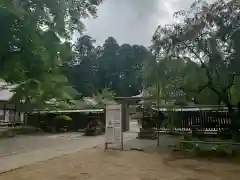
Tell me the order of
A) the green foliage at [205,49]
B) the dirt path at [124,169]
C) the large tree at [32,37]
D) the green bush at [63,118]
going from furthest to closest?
the green bush at [63,118], the green foliage at [205,49], the large tree at [32,37], the dirt path at [124,169]

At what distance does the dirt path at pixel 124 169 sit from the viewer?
6.18 metres

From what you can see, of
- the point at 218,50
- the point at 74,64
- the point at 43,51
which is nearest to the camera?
the point at 43,51

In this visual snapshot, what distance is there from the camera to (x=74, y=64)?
3972cm

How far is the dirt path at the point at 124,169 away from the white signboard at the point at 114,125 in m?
1.63

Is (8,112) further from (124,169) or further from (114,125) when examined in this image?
(124,169)

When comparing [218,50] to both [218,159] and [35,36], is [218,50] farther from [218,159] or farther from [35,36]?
[35,36]

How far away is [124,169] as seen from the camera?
23.0 feet

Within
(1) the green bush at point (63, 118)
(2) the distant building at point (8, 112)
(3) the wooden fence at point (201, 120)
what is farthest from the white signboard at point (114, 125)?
(2) the distant building at point (8, 112)

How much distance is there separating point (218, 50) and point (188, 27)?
1.33m

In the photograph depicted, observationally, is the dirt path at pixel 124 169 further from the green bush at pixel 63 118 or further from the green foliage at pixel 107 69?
the green foliage at pixel 107 69

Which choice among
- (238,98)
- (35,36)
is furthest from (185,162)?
(35,36)

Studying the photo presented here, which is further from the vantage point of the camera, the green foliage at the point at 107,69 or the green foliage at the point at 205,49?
the green foliage at the point at 107,69

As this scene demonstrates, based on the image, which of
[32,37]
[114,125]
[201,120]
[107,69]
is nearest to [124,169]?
[114,125]

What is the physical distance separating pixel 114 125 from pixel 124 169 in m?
3.70
